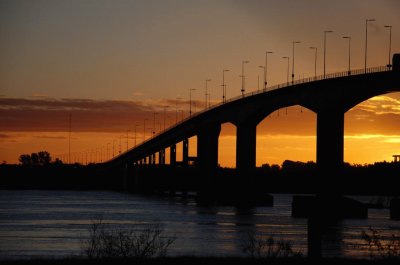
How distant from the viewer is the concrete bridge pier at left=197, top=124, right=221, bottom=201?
145250 millimetres

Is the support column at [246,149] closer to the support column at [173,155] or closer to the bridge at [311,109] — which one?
the bridge at [311,109]

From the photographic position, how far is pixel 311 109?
100 metres

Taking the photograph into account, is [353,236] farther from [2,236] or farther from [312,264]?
[312,264]

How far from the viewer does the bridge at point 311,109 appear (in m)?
91.9

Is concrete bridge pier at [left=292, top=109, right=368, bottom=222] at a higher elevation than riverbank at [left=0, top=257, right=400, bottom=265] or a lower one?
higher

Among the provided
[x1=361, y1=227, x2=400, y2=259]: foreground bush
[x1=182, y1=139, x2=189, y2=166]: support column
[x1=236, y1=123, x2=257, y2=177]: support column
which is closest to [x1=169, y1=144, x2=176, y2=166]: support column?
[x1=182, y1=139, x2=189, y2=166]: support column

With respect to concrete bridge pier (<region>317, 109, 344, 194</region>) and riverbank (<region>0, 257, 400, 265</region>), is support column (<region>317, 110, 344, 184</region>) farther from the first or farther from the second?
riverbank (<region>0, 257, 400, 265</region>)

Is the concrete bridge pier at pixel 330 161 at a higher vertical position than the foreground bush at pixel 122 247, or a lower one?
higher

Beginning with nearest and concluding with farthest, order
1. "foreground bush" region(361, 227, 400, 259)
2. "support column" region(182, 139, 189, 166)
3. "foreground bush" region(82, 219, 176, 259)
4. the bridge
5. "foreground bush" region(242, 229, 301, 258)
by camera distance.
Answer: "foreground bush" region(242, 229, 301, 258), "foreground bush" region(82, 219, 176, 259), "foreground bush" region(361, 227, 400, 259), the bridge, "support column" region(182, 139, 189, 166)

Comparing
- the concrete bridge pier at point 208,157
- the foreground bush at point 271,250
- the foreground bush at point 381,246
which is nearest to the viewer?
the foreground bush at point 271,250

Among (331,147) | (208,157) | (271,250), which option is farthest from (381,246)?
(208,157)

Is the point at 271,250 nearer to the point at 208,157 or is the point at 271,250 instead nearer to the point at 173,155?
the point at 208,157

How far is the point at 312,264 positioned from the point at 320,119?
6969 centimetres

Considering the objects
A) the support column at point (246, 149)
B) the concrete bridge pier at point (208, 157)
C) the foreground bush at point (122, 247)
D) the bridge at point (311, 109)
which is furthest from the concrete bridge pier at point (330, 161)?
the concrete bridge pier at point (208, 157)
